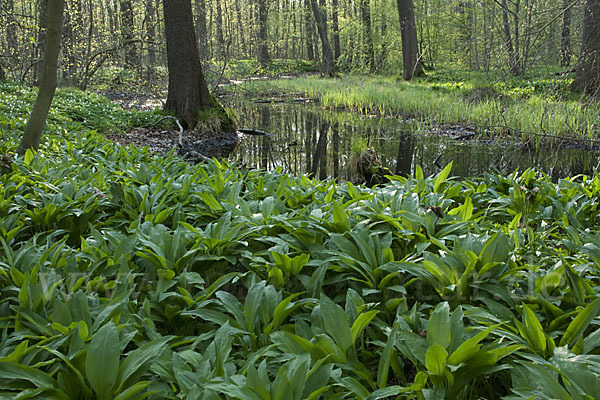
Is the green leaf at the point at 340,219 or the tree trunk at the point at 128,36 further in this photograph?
the tree trunk at the point at 128,36

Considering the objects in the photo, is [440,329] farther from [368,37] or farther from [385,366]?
[368,37]

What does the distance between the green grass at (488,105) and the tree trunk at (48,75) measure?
5320mm

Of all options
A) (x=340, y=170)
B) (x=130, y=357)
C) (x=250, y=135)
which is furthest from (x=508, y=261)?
(x=250, y=135)

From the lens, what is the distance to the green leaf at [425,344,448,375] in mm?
1451

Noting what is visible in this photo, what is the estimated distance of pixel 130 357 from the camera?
155cm

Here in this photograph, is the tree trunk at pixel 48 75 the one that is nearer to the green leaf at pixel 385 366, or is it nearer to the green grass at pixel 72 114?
the green grass at pixel 72 114

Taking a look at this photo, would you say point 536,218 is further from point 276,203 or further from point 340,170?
point 340,170

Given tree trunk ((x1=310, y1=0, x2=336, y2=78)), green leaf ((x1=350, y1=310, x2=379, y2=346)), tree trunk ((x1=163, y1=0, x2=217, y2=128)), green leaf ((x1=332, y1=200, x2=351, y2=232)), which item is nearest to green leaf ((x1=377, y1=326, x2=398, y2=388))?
green leaf ((x1=350, y1=310, x2=379, y2=346))

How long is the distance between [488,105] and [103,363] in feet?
32.0

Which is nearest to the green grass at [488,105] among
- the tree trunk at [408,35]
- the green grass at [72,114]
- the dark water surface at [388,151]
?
the dark water surface at [388,151]

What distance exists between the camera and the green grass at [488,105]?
7.31 meters

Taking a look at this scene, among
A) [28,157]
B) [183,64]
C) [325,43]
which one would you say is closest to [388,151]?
[183,64]

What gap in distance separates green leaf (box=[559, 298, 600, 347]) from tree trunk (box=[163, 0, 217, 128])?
8.28m

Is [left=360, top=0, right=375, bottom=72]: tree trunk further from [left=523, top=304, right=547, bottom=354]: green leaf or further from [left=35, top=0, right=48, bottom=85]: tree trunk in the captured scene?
[left=523, top=304, right=547, bottom=354]: green leaf
